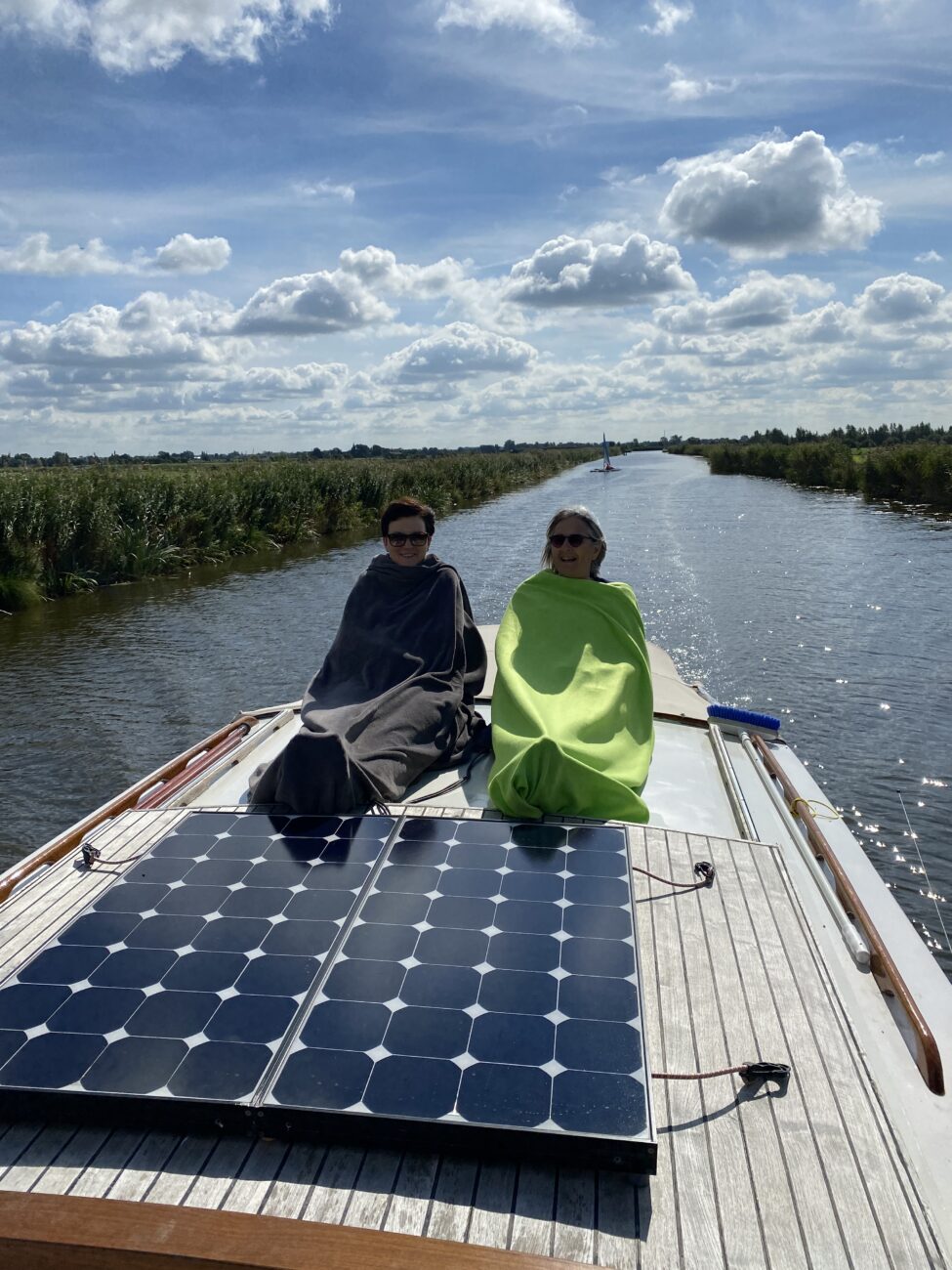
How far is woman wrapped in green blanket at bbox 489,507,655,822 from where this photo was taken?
385 centimetres

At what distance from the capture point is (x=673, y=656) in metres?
12.2

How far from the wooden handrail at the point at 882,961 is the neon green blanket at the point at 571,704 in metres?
0.83

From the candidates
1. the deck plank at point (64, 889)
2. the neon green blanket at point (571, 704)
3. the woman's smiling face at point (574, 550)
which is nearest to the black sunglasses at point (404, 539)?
the neon green blanket at point (571, 704)

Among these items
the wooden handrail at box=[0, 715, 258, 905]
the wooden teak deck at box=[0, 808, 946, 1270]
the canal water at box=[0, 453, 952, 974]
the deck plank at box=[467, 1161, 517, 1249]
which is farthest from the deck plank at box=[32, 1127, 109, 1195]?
the canal water at box=[0, 453, 952, 974]

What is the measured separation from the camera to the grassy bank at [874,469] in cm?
3172

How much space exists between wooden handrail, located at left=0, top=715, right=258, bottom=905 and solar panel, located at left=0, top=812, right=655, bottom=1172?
2.90 ft

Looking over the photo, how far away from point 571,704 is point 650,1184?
2757 millimetres

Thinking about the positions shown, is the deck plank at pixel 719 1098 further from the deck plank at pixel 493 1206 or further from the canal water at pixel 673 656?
the canal water at pixel 673 656

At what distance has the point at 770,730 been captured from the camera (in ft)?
19.6

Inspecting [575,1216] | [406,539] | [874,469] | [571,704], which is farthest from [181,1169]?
[874,469]

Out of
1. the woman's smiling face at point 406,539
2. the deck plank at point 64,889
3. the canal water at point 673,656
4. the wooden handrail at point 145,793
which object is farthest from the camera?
the canal water at point 673,656

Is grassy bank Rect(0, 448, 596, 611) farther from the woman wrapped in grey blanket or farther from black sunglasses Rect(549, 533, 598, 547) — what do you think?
black sunglasses Rect(549, 533, 598, 547)

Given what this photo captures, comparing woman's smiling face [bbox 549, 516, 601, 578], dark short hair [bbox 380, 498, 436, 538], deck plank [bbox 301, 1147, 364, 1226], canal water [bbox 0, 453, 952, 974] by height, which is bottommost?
canal water [bbox 0, 453, 952, 974]

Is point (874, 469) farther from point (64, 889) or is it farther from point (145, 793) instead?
point (64, 889)
